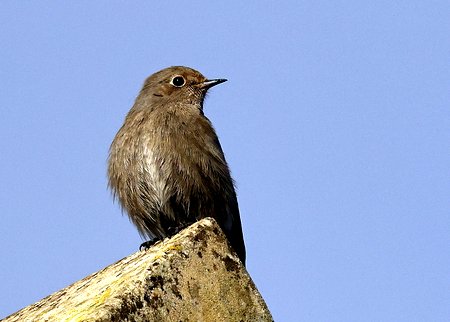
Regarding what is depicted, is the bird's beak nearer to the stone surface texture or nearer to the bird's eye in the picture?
the bird's eye

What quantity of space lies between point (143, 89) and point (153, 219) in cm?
269

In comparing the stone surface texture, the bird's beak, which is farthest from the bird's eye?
the stone surface texture

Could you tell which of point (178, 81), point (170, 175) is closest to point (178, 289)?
point (170, 175)

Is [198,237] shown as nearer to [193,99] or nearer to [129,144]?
[129,144]

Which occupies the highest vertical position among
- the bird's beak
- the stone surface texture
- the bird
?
the bird's beak

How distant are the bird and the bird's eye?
1409 millimetres

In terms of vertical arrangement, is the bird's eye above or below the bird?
above

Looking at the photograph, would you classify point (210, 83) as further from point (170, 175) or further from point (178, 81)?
point (170, 175)

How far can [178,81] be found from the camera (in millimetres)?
12258

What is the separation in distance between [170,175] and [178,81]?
111 inches

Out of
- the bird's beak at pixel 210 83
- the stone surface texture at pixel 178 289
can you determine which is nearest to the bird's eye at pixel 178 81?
the bird's beak at pixel 210 83

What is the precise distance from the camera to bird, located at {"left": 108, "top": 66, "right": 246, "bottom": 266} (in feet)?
32.1

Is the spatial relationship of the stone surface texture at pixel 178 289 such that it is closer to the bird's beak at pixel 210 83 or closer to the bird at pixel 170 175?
the bird at pixel 170 175

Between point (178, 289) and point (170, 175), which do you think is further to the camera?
point (170, 175)
